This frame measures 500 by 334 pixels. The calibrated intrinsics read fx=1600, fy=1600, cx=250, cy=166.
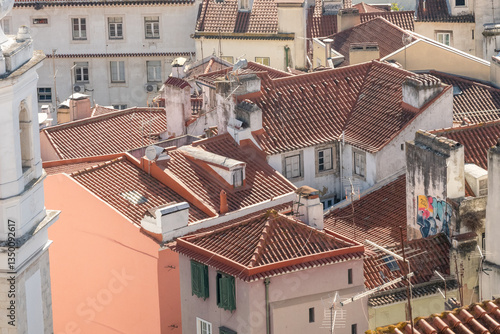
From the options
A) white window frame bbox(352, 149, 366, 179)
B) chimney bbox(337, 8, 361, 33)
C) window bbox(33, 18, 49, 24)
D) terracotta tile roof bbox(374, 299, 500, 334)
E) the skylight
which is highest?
terracotta tile roof bbox(374, 299, 500, 334)

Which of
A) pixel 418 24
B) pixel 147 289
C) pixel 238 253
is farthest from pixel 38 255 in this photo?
pixel 418 24

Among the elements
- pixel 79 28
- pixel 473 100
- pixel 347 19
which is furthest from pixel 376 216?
pixel 79 28

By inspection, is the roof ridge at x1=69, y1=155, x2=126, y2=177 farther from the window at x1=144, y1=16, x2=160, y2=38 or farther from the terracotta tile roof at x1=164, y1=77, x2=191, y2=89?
the window at x1=144, y1=16, x2=160, y2=38

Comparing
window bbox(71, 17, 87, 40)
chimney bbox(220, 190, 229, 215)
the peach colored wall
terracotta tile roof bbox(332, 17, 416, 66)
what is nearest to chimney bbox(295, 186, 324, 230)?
chimney bbox(220, 190, 229, 215)

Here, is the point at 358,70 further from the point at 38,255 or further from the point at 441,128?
the point at 38,255

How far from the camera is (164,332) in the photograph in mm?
49562

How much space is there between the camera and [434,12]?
265 feet

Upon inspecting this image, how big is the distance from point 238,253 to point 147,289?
527 cm

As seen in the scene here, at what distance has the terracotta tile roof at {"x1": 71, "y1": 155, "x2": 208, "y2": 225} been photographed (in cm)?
5062

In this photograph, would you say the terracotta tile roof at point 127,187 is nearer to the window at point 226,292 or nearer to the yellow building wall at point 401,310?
the window at point 226,292

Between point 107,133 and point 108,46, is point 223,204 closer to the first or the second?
point 107,133

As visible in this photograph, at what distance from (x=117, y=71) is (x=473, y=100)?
2824 centimetres

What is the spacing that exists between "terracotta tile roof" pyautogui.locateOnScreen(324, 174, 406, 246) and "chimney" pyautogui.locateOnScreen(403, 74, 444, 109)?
2.93 metres

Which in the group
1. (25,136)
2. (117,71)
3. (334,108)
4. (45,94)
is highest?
(25,136)
